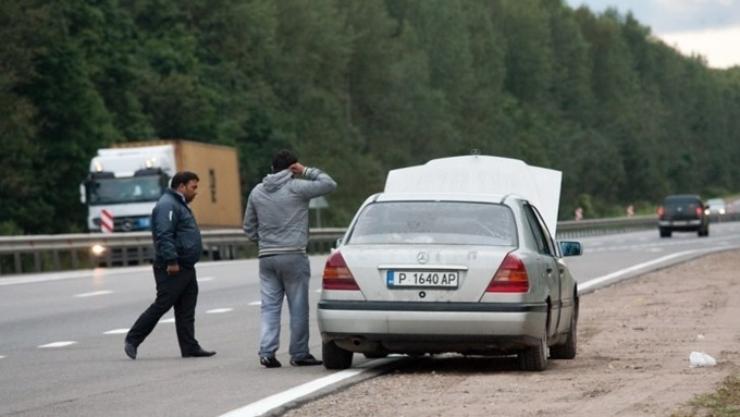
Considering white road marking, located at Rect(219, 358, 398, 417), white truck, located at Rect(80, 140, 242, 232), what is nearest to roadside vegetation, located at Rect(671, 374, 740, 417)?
white road marking, located at Rect(219, 358, 398, 417)

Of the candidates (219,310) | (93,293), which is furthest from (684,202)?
(219,310)

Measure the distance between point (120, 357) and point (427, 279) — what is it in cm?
422

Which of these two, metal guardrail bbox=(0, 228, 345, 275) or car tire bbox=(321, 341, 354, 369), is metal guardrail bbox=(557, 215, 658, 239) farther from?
car tire bbox=(321, 341, 354, 369)

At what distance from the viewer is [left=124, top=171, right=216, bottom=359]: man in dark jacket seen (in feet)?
54.7

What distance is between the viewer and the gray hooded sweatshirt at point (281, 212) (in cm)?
1533

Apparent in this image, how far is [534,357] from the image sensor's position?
47.1 ft

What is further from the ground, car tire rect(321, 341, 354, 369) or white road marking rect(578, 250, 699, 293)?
car tire rect(321, 341, 354, 369)

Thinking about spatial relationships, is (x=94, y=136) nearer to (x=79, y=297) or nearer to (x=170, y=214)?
(x=79, y=297)

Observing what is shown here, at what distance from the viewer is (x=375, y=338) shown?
14094mm

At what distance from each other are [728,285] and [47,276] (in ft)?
48.6

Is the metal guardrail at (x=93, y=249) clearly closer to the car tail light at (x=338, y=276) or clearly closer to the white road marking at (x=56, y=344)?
the white road marking at (x=56, y=344)

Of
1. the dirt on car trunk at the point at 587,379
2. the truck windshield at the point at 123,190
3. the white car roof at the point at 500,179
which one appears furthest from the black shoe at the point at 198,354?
the truck windshield at the point at 123,190

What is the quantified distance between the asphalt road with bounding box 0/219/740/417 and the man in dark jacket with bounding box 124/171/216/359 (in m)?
0.22

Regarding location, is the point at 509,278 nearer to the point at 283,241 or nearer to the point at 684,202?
the point at 283,241
